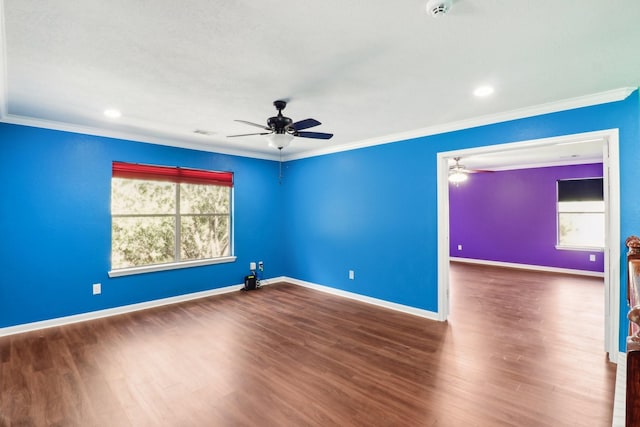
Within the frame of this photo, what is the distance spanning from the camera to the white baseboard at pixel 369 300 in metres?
4.05

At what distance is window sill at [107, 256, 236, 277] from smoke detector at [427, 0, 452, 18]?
4.57 meters

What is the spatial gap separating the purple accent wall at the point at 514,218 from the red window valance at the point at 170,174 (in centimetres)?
635

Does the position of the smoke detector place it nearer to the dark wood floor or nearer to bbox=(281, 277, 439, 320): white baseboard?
the dark wood floor

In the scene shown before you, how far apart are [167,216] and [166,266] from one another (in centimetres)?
77

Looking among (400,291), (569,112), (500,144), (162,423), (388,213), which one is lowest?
(162,423)

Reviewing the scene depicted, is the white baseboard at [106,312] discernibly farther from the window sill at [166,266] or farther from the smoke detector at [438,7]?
the smoke detector at [438,7]

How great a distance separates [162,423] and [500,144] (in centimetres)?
404

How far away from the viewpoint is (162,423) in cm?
201

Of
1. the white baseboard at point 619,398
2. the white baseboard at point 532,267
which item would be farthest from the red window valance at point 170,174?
the white baseboard at point 532,267

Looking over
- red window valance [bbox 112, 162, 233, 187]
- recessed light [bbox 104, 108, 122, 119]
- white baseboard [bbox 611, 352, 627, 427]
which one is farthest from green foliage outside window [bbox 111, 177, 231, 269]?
white baseboard [bbox 611, 352, 627, 427]

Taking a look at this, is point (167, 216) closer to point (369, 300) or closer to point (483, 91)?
point (369, 300)

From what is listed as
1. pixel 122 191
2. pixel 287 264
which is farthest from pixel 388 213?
pixel 122 191

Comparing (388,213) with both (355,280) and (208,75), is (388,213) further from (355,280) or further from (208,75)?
(208,75)

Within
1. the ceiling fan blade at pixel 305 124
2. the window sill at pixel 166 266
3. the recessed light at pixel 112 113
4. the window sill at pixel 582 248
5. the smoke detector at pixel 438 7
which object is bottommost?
the window sill at pixel 166 266
